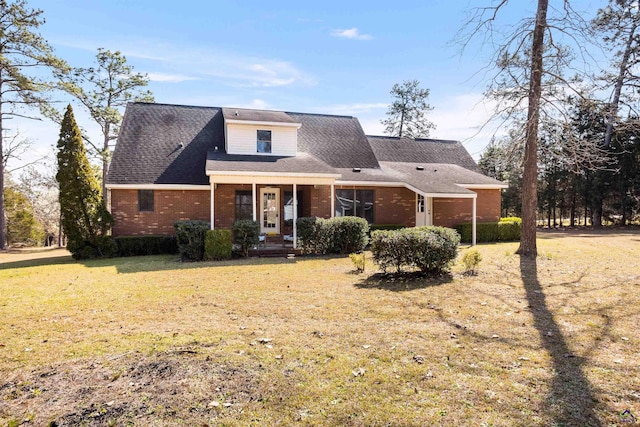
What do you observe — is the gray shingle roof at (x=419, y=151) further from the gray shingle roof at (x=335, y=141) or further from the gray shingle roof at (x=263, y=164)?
the gray shingle roof at (x=263, y=164)

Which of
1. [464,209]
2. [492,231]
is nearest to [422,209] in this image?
[464,209]

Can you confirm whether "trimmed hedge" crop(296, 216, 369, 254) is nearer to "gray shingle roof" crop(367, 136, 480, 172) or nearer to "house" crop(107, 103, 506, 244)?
"house" crop(107, 103, 506, 244)

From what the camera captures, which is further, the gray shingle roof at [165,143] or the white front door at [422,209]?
the white front door at [422,209]

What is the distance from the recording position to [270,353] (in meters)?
4.60

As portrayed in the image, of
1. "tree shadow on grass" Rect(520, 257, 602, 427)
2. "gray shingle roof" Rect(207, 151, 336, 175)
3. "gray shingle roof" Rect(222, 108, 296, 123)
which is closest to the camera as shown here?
"tree shadow on grass" Rect(520, 257, 602, 427)

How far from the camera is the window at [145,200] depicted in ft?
52.9

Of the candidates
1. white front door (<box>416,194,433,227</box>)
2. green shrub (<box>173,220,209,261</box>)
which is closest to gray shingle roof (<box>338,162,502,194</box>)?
white front door (<box>416,194,433,227</box>)

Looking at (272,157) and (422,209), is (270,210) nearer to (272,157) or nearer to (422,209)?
(272,157)

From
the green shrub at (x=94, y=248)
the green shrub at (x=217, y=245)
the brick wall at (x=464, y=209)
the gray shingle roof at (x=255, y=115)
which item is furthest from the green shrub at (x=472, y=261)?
the green shrub at (x=94, y=248)

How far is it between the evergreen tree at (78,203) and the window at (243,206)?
17.1ft

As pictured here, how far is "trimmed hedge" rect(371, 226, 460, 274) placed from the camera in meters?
8.73

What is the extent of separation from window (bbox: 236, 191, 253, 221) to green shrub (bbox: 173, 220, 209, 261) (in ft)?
12.0

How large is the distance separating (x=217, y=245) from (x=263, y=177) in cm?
326

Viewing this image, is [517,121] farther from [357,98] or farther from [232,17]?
[357,98]
